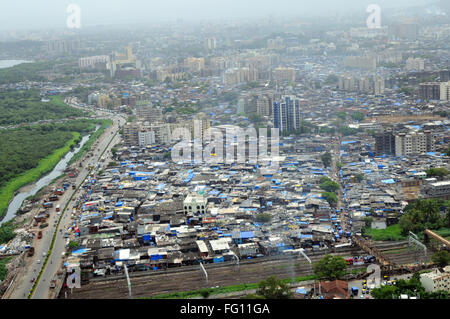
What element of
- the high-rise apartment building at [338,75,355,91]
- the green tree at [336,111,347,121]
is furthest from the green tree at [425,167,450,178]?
the high-rise apartment building at [338,75,355,91]

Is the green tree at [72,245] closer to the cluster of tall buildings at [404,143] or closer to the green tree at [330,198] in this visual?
the green tree at [330,198]

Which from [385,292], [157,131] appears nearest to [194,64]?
[157,131]

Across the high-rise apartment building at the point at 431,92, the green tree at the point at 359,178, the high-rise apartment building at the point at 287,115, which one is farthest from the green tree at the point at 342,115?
the green tree at the point at 359,178

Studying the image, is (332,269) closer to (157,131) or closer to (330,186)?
(330,186)

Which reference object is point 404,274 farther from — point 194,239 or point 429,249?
point 194,239

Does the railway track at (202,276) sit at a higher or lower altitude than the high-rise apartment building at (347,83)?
lower

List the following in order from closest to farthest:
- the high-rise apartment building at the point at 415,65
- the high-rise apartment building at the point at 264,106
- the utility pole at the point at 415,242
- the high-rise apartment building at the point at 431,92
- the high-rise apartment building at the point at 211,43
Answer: the utility pole at the point at 415,242
the high-rise apartment building at the point at 264,106
the high-rise apartment building at the point at 431,92
the high-rise apartment building at the point at 415,65
the high-rise apartment building at the point at 211,43
